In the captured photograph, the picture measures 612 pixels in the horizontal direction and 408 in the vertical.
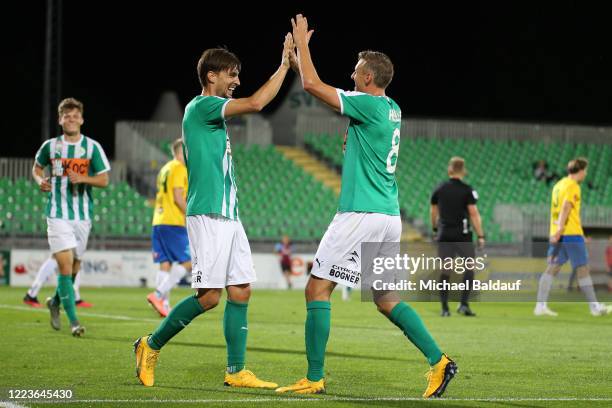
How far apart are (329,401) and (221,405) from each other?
0.67 meters

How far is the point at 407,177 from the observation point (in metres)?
32.6

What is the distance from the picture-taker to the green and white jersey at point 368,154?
6.69 m

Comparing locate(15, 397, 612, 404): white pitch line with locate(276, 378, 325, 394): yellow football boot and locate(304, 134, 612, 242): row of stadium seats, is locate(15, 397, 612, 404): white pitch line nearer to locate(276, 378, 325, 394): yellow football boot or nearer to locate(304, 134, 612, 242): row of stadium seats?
locate(276, 378, 325, 394): yellow football boot

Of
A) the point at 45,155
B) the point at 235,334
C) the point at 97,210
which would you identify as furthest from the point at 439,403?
the point at 97,210

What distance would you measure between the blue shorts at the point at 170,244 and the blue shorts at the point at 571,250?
5.29 m

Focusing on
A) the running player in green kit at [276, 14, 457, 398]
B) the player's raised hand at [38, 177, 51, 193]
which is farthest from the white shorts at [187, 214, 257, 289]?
the player's raised hand at [38, 177, 51, 193]

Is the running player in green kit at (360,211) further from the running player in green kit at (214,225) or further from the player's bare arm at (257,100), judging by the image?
the running player in green kit at (214,225)

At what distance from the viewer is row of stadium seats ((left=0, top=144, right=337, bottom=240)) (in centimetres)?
2622

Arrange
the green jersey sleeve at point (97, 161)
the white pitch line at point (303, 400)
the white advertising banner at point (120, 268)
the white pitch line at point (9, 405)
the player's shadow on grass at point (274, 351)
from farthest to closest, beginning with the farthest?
the white advertising banner at point (120, 268), the green jersey sleeve at point (97, 161), the player's shadow on grass at point (274, 351), the white pitch line at point (303, 400), the white pitch line at point (9, 405)

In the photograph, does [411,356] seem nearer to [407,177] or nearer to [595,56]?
[407,177]

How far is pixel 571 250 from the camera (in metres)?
15.2

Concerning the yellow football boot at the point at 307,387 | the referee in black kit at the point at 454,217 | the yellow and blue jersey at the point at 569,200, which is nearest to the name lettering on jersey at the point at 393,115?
the yellow football boot at the point at 307,387

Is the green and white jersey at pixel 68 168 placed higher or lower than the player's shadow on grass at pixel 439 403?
higher

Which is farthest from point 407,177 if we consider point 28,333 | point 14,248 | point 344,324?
point 28,333
